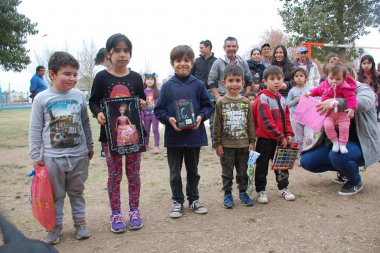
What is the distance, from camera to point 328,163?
13.8ft

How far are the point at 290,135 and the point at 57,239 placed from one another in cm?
282

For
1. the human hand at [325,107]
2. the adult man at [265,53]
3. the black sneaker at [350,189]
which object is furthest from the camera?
the adult man at [265,53]

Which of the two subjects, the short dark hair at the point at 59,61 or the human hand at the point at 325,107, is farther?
the human hand at the point at 325,107

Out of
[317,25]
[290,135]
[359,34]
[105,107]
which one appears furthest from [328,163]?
[359,34]

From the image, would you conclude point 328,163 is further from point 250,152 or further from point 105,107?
point 105,107

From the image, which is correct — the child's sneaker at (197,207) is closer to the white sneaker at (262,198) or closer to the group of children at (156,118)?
the group of children at (156,118)

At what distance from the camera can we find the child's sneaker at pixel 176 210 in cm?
339

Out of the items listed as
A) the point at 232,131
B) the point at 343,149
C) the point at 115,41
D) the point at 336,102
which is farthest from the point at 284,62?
the point at 115,41

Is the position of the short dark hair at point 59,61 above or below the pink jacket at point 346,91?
above

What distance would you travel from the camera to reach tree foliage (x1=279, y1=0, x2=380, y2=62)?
58.2ft

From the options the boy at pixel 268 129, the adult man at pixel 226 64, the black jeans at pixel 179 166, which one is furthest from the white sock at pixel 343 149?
the adult man at pixel 226 64

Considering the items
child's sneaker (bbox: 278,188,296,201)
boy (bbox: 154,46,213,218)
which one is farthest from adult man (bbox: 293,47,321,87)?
boy (bbox: 154,46,213,218)

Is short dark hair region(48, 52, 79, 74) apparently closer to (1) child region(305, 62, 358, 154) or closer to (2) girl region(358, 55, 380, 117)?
(1) child region(305, 62, 358, 154)

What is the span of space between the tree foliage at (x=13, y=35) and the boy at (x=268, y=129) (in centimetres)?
957
